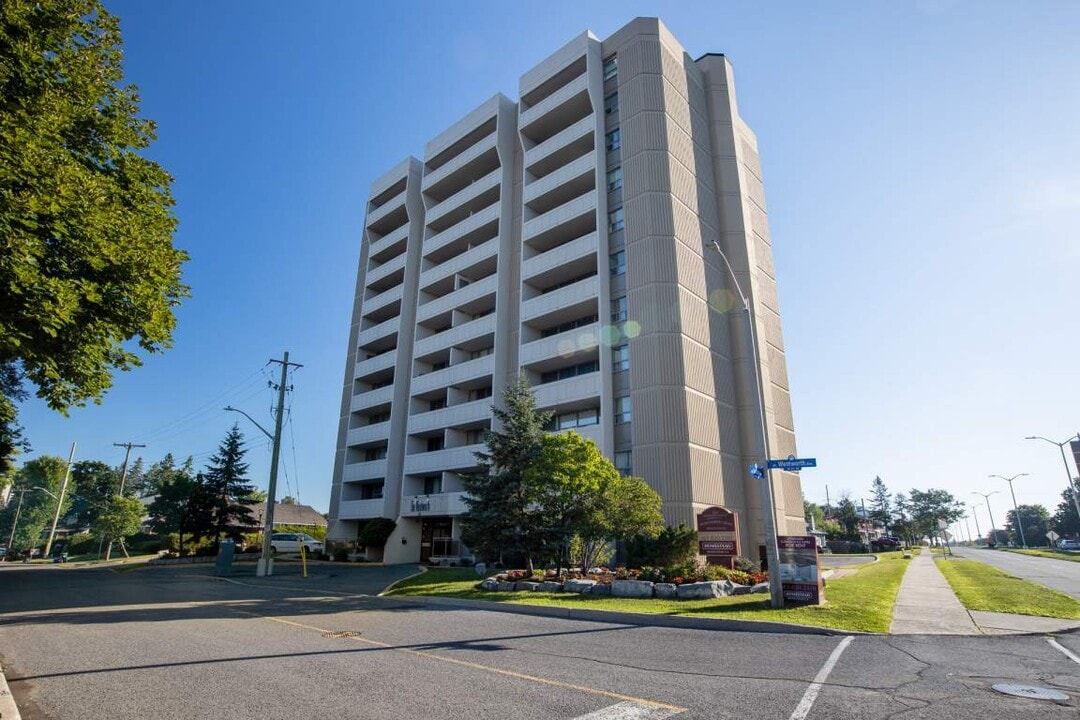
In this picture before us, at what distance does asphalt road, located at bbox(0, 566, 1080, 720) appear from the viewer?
19.8ft

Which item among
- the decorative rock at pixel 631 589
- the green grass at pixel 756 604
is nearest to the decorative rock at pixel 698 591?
the green grass at pixel 756 604

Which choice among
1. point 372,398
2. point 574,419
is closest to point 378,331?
point 372,398

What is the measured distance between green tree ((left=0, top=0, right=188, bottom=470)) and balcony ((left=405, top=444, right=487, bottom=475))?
78.8 feet

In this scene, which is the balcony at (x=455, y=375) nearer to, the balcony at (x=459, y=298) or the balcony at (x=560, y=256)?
the balcony at (x=459, y=298)

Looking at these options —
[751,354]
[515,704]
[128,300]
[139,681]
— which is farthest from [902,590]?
[128,300]

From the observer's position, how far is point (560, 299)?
112 ft

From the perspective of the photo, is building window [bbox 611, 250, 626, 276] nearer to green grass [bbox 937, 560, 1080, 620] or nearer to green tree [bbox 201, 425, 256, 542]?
green grass [bbox 937, 560, 1080, 620]

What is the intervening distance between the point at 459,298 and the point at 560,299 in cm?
1046

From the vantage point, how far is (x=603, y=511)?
20703 mm

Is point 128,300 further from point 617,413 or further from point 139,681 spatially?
point 617,413

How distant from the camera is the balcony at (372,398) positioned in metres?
45.7

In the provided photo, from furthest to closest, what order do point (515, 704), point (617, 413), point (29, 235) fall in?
point (617, 413)
point (29, 235)
point (515, 704)

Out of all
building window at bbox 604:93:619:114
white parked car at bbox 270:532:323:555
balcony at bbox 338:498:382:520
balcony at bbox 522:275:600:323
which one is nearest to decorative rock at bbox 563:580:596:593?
balcony at bbox 522:275:600:323

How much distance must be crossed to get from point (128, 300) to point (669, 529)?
61.9 ft
